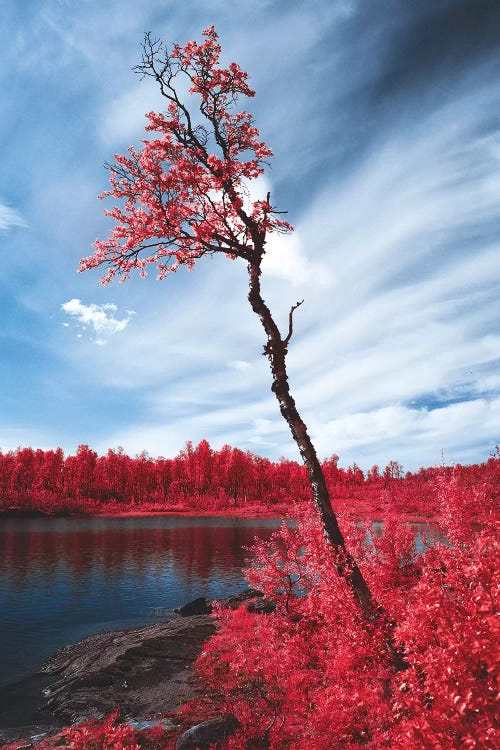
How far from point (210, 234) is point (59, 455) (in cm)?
12414

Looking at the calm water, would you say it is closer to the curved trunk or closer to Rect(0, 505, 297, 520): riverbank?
the curved trunk

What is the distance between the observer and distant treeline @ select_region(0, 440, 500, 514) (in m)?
105

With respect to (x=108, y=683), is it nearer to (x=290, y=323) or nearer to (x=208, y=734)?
(x=208, y=734)

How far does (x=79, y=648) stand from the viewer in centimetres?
1914

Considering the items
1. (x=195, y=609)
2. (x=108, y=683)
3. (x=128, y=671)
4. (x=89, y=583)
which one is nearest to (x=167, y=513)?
(x=89, y=583)

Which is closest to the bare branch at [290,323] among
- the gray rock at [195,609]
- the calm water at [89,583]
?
the calm water at [89,583]

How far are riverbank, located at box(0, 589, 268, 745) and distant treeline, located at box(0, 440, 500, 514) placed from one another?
88.4 m

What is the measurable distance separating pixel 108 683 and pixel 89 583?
702 inches

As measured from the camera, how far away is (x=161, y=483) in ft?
415

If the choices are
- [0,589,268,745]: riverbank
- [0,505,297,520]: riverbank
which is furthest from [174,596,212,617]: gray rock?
[0,505,297,520]: riverbank

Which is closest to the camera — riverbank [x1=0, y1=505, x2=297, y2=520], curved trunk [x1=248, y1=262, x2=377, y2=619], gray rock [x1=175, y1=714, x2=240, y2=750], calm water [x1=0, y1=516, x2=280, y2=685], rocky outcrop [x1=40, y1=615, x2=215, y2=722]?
gray rock [x1=175, y1=714, x2=240, y2=750]

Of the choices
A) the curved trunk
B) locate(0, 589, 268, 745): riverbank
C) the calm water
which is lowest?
the calm water

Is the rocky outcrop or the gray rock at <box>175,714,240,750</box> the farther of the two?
the rocky outcrop

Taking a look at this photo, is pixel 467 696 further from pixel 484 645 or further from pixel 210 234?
pixel 210 234
